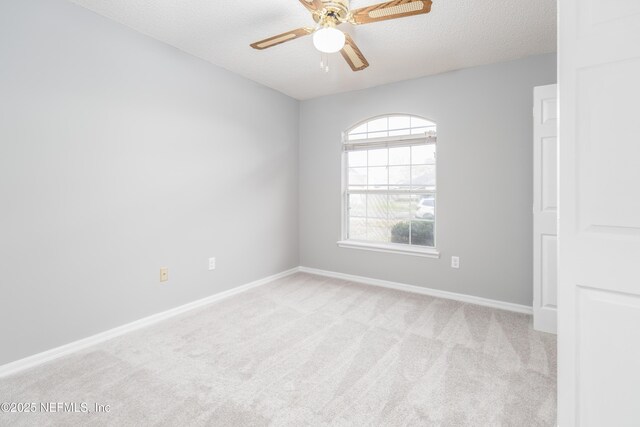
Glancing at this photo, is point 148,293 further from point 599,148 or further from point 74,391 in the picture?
point 599,148

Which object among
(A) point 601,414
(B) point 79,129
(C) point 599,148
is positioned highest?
(B) point 79,129

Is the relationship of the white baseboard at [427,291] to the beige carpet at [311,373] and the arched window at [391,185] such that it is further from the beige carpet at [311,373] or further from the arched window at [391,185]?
the arched window at [391,185]

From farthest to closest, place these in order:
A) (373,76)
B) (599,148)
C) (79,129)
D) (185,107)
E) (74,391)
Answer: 1. (373,76)
2. (185,107)
3. (79,129)
4. (74,391)
5. (599,148)

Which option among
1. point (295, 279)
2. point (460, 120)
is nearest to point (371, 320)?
point (295, 279)

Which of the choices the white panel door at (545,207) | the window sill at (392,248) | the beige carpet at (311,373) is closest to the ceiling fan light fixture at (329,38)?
the white panel door at (545,207)

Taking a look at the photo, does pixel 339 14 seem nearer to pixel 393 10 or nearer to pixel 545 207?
pixel 393 10

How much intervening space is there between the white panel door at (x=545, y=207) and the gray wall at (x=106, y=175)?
9.69 feet

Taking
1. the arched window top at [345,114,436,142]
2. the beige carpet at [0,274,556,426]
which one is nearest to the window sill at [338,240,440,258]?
the beige carpet at [0,274,556,426]

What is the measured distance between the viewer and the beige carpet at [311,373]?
159cm

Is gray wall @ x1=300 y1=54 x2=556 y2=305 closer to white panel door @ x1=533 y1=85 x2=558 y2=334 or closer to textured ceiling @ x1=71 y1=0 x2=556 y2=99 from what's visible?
textured ceiling @ x1=71 y1=0 x2=556 y2=99

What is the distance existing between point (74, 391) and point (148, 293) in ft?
3.31

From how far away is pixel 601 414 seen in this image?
1.13 meters

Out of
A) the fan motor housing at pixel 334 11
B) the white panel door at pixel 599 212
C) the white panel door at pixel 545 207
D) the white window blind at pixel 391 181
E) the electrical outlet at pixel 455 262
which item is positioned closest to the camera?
the white panel door at pixel 599 212

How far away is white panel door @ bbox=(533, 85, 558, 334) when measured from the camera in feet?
8.21
